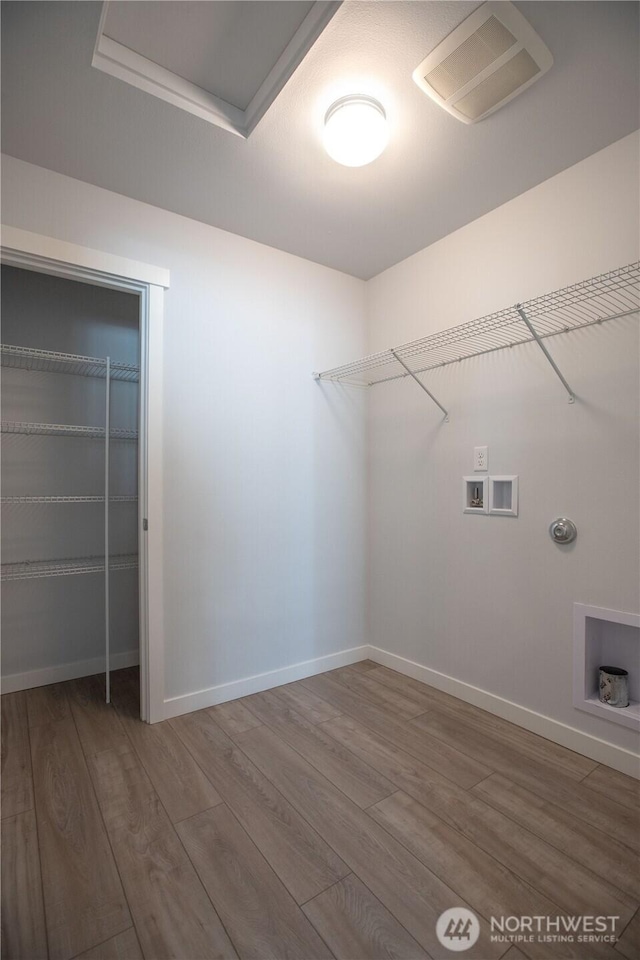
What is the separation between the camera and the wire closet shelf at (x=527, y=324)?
1.68 metres

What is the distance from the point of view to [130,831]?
142 centimetres

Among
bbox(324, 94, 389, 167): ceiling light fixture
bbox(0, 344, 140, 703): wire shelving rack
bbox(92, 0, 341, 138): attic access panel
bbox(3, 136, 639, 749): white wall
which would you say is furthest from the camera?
bbox(0, 344, 140, 703): wire shelving rack

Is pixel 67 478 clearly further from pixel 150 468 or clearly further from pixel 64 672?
pixel 64 672

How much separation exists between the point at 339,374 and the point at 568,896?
93.2 inches

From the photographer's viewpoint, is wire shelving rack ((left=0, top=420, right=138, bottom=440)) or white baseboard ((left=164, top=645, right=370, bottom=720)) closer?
white baseboard ((left=164, top=645, right=370, bottom=720))

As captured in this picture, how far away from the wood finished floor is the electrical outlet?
1.18 meters

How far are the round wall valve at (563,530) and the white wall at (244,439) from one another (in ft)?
3.98

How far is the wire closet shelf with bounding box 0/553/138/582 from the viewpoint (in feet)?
7.64

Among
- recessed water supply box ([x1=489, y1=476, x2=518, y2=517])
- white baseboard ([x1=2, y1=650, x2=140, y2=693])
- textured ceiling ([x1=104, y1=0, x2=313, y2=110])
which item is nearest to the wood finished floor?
white baseboard ([x1=2, y1=650, x2=140, y2=693])

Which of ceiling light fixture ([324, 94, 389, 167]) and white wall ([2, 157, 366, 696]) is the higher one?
ceiling light fixture ([324, 94, 389, 167])

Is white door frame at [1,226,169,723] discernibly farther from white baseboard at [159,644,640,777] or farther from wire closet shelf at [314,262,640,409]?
wire closet shelf at [314,262,640,409]

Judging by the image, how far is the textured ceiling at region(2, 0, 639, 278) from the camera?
1.31 m

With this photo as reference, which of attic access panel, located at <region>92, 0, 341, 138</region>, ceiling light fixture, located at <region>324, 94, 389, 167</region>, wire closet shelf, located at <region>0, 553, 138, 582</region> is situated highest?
attic access panel, located at <region>92, 0, 341, 138</region>
